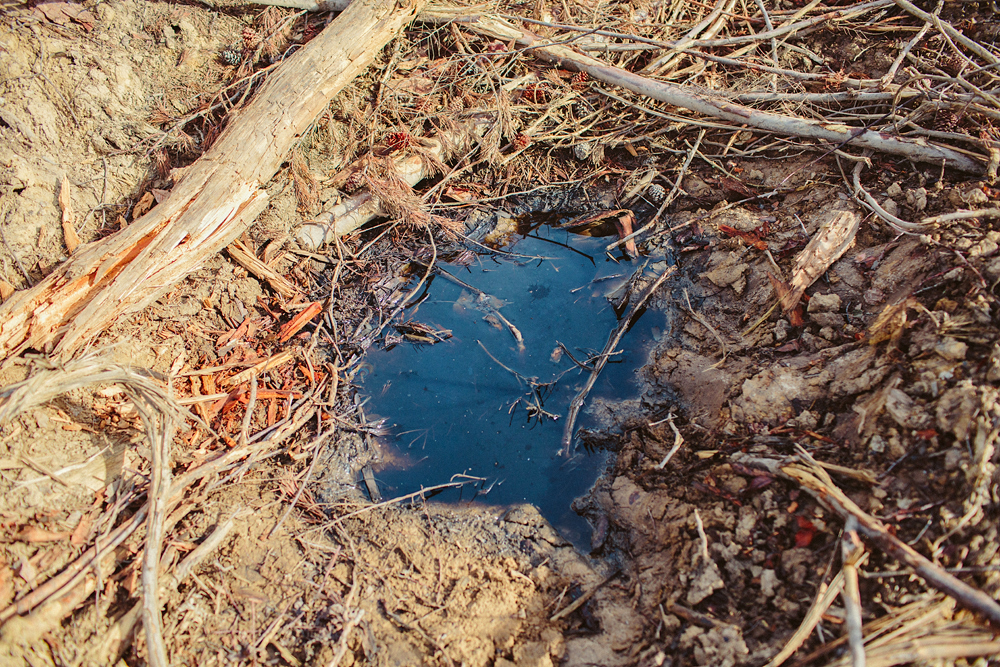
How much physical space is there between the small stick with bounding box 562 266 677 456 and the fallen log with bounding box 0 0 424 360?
7.22 ft

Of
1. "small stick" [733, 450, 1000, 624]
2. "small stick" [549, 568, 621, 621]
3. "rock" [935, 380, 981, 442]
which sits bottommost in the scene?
"small stick" [549, 568, 621, 621]

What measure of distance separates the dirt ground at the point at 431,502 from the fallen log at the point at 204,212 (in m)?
0.18

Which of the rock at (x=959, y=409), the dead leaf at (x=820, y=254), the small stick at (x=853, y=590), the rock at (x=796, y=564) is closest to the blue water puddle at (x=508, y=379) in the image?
the dead leaf at (x=820, y=254)

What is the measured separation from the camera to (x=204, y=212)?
2859 millimetres

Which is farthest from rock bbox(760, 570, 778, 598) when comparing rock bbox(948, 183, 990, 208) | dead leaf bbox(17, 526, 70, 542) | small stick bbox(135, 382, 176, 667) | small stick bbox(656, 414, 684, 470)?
dead leaf bbox(17, 526, 70, 542)

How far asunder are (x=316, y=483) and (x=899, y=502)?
8.66ft

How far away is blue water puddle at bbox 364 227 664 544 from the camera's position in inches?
113

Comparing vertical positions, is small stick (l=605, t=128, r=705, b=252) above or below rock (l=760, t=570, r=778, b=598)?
above

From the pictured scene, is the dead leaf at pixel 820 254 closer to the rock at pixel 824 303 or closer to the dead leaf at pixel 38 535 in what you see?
the rock at pixel 824 303

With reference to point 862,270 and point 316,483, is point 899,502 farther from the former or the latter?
point 316,483

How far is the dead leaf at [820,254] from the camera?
110 inches

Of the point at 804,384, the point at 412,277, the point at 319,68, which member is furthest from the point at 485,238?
the point at 804,384

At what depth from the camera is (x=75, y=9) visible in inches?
119

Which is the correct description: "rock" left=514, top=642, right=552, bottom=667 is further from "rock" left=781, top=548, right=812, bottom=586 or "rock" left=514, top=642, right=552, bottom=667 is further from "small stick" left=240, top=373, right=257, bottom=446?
"small stick" left=240, top=373, right=257, bottom=446
